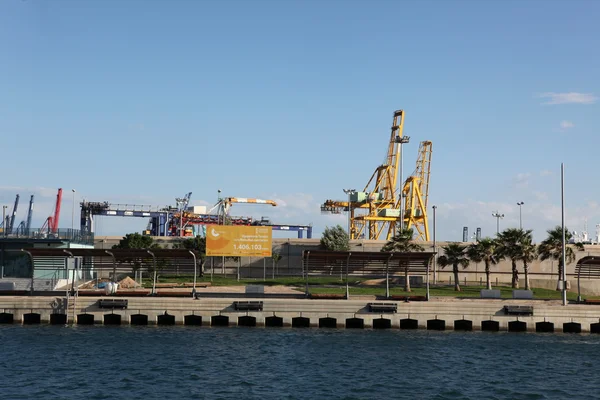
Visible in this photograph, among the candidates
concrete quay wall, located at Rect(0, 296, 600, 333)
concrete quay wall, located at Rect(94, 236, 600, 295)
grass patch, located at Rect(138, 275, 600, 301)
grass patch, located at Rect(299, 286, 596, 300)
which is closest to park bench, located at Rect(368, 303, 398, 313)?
concrete quay wall, located at Rect(0, 296, 600, 333)

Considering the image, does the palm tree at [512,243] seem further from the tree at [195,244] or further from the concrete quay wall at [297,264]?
the tree at [195,244]

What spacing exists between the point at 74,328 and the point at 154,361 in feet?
54.0

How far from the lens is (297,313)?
59.4 m

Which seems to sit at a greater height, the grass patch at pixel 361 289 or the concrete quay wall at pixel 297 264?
the concrete quay wall at pixel 297 264

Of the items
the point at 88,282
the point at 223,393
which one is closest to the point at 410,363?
the point at 223,393

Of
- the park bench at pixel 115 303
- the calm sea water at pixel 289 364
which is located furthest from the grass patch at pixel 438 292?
the park bench at pixel 115 303

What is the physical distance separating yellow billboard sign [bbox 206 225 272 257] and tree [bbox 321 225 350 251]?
20.0 m

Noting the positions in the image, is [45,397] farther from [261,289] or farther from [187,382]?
[261,289]

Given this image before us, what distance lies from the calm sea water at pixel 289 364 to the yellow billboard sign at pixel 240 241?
91.2 ft

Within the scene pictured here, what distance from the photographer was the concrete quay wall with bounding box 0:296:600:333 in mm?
59188

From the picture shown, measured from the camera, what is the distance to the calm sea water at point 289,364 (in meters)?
36.7

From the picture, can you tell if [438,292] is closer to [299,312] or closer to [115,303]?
[299,312]

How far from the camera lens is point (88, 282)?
74812mm

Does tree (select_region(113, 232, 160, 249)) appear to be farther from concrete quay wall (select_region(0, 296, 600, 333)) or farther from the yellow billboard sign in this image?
concrete quay wall (select_region(0, 296, 600, 333))
